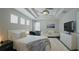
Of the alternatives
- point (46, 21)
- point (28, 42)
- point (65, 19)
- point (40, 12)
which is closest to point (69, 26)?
point (65, 19)

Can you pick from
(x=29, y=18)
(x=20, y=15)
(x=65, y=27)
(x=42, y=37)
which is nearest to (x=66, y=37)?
(x=65, y=27)

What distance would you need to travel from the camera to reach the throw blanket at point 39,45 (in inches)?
77.6

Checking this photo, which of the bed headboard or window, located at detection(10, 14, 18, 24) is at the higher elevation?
window, located at detection(10, 14, 18, 24)

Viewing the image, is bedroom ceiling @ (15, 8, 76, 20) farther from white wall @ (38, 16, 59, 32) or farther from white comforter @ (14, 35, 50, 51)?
white comforter @ (14, 35, 50, 51)

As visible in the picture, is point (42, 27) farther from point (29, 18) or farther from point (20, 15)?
point (20, 15)

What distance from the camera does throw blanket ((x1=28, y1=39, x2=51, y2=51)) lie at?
197cm

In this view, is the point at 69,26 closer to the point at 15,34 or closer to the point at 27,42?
the point at 27,42

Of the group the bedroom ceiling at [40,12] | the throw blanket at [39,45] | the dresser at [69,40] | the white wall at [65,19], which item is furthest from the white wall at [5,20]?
the dresser at [69,40]

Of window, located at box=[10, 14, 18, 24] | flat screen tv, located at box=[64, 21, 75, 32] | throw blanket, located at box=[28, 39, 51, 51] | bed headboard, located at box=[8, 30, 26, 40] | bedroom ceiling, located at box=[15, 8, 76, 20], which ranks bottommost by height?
throw blanket, located at box=[28, 39, 51, 51]

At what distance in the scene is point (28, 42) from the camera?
198cm

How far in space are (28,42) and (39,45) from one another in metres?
0.26

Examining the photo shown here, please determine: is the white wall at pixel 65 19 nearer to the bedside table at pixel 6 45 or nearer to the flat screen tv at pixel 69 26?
the flat screen tv at pixel 69 26

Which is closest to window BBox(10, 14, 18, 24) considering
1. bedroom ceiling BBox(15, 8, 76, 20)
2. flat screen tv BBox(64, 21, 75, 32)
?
bedroom ceiling BBox(15, 8, 76, 20)
